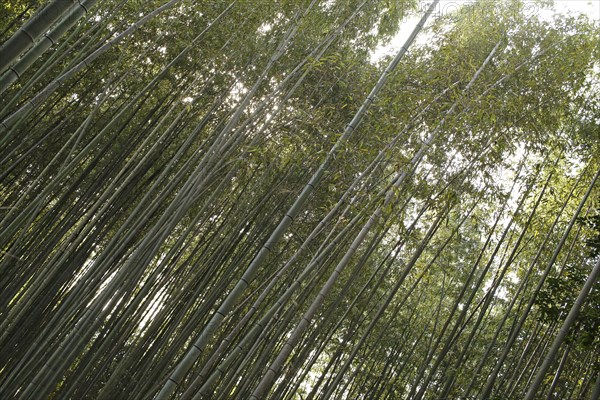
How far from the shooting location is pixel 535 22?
4.98 metres

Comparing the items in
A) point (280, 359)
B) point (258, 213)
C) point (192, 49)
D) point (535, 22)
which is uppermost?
point (535, 22)

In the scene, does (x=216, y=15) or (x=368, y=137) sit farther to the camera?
(x=216, y=15)

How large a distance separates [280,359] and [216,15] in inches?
128

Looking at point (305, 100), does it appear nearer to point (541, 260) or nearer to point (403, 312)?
point (541, 260)

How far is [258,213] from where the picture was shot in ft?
16.8

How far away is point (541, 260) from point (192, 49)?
14.7 feet

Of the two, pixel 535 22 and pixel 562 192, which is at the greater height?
pixel 535 22

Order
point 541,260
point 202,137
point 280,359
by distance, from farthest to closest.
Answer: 1. point 541,260
2. point 202,137
3. point 280,359

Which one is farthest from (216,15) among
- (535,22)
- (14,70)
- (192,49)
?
(14,70)

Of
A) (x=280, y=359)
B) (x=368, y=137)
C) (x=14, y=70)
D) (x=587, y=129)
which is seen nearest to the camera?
(x=14, y=70)

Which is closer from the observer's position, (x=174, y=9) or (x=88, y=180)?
(x=174, y=9)

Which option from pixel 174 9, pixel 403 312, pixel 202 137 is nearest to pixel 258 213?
pixel 202 137

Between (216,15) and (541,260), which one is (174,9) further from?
(541,260)

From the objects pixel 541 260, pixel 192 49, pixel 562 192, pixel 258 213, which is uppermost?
pixel 562 192
